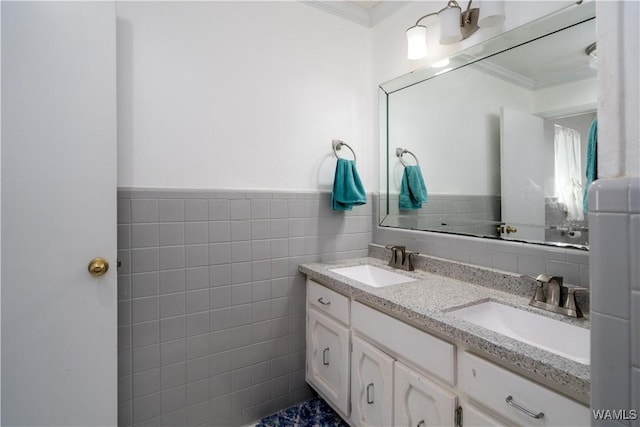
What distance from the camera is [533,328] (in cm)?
111

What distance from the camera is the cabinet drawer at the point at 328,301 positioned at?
58.1 inches

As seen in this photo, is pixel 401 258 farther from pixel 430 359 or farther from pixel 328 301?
pixel 430 359

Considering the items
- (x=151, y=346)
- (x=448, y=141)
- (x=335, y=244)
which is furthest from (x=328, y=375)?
(x=448, y=141)

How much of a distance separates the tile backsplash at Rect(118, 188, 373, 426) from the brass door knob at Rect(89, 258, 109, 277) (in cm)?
14

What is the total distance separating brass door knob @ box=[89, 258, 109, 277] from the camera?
1211 millimetres

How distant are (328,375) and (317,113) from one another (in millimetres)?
1438

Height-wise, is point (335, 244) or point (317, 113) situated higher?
point (317, 113)

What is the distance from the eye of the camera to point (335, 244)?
1.92 meters

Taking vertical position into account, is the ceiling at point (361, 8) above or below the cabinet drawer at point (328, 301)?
above

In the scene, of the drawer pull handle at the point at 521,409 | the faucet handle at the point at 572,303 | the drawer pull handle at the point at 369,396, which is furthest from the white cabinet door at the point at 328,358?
the faucet handle at the point at 572,303

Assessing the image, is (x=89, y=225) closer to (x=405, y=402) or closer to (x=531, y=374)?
(x=405, y=402)

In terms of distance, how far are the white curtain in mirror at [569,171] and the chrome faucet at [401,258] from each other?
72 cm

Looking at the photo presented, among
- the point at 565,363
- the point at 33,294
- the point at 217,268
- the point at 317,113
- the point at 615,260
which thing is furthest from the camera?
the point at 317,113

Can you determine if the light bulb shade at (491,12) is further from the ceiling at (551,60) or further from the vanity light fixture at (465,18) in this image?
the ceiling at (551,60)
